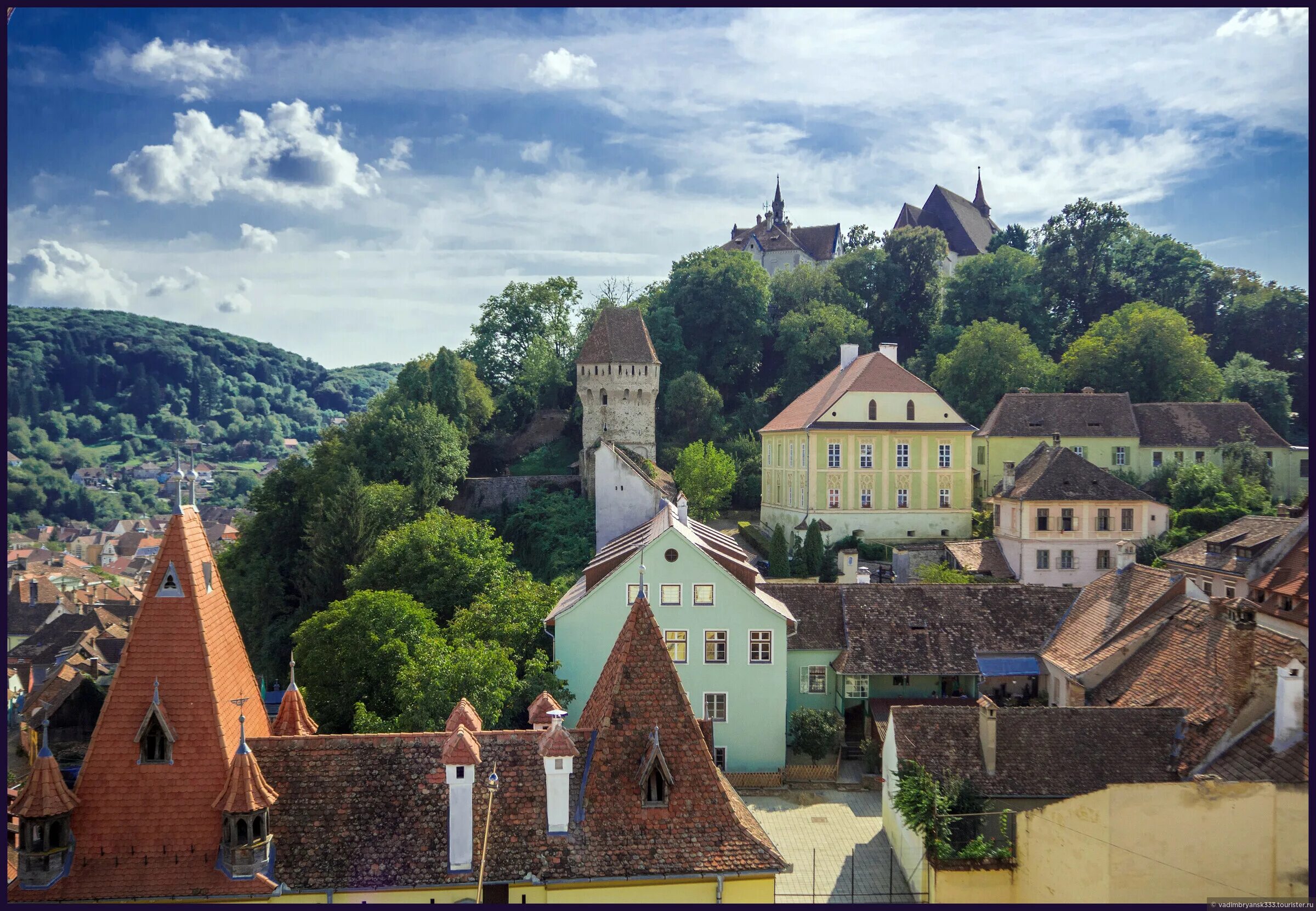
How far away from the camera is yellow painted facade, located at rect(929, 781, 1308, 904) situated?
39.4 ft

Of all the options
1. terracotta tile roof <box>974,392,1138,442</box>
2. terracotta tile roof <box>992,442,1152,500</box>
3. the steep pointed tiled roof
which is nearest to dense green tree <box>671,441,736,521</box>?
terracotta tile roof <box>974,392,1138,442</box>

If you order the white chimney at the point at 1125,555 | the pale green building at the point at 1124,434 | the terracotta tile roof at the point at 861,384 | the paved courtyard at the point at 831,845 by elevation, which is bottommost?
the paved courtyard at the point at 831,845

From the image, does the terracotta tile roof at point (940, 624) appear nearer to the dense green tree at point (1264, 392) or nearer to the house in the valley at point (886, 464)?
the house in the valley at point (886, 464)

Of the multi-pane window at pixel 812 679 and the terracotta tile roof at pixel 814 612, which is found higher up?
the terracotta tile roof at pixel 814 612

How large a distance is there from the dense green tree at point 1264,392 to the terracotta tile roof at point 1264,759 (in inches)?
1609

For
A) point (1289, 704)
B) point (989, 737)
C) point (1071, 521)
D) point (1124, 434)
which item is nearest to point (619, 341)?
point (1071, 521)

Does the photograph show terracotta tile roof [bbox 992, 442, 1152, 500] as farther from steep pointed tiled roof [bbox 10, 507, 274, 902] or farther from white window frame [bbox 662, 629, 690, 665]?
steep pointed tiled roof [bbox 10, 507, 274, 902]

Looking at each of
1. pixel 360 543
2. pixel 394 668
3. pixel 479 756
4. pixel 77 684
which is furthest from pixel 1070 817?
pixel 360 543

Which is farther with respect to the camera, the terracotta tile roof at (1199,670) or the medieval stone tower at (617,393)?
the medieval stone tower at (617,393)

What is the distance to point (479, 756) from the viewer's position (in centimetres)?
1320

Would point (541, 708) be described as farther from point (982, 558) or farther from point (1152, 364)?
point (1152, 364)

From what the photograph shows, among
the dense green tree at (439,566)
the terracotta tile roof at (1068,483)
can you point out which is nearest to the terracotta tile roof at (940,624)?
the terracotta tile roof at (1068,483)

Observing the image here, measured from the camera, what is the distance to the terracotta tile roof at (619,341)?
157ft

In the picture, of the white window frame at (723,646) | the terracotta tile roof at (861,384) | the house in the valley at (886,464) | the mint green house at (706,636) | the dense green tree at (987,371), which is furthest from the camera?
the dense green tree at (987,371)
